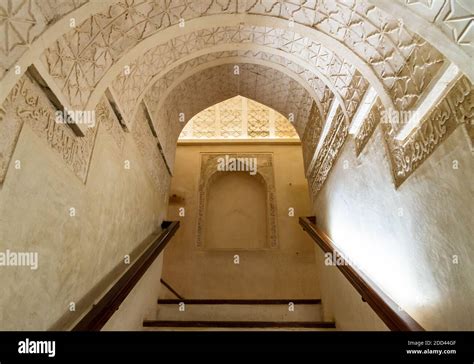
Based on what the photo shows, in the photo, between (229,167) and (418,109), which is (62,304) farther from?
(229,167)

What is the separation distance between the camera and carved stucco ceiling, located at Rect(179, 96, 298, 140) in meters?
6.09

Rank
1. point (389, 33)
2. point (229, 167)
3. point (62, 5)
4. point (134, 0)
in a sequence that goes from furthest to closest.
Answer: point (229, 167) < point (134, 0) < point (389, 33) < point (62, 5)

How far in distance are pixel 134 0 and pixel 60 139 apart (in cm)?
98

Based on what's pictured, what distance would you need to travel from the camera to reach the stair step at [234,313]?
3.07 metres

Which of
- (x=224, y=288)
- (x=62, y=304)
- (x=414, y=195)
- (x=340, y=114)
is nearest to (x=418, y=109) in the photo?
(x=414, y=195)

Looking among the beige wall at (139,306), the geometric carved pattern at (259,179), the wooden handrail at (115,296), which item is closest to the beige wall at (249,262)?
the geometric carved pattern at (259,179)

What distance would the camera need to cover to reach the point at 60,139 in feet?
4.81
